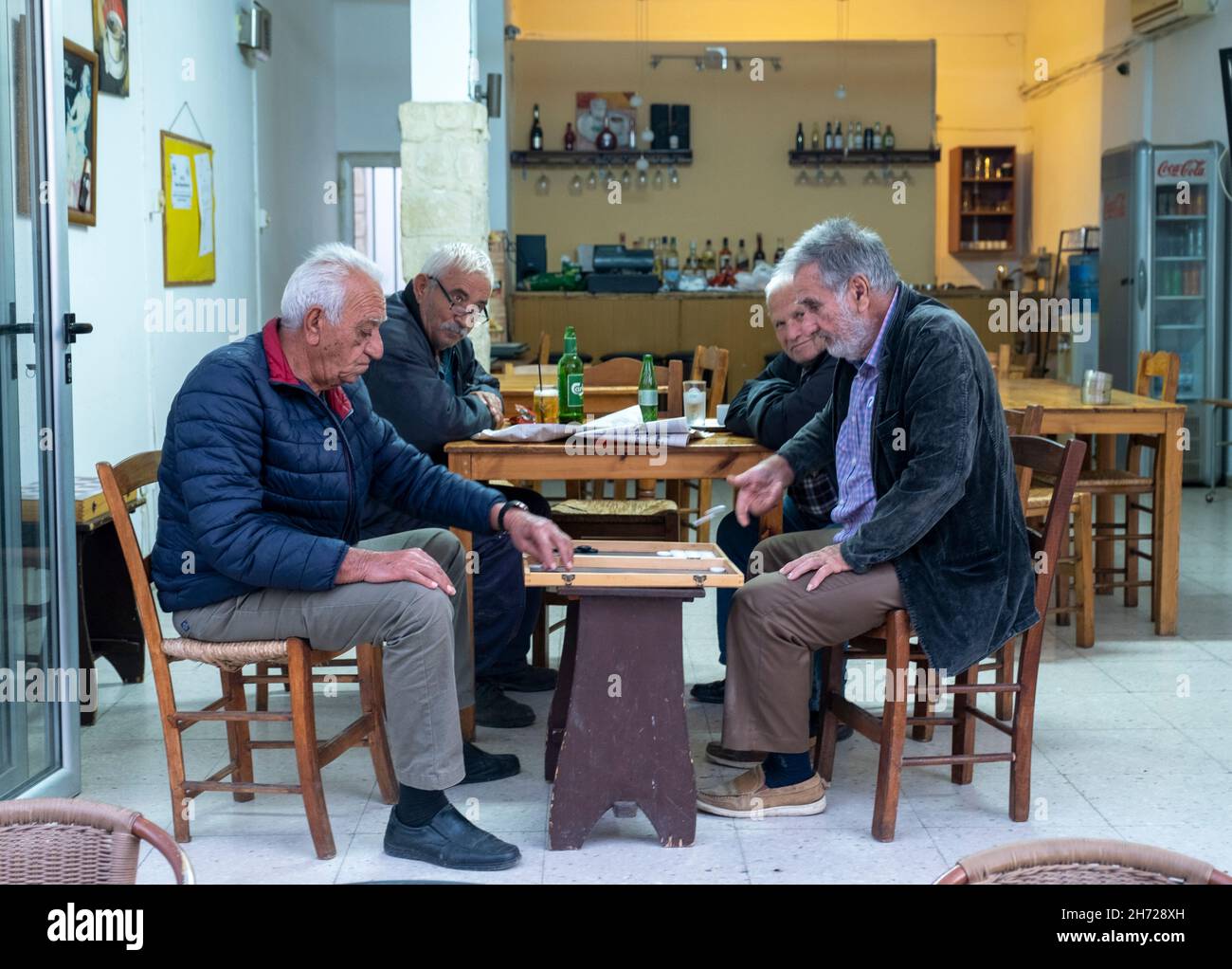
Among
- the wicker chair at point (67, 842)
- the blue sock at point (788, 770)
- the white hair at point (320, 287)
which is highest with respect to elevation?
the white hair at point (320, 287)

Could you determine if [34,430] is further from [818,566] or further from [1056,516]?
[1056,516]

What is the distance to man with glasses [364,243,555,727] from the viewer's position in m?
3.87

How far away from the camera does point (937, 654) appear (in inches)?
120

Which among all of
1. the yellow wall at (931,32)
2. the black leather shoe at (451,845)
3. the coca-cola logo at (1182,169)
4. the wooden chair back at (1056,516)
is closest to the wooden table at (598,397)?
the wooden chair back at (1056,516)

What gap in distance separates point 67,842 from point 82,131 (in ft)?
14.2

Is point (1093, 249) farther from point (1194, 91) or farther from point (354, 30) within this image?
point (354, 30)

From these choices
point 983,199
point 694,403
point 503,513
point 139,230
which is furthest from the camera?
point 983,199

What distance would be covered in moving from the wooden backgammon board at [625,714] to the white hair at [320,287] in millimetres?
711

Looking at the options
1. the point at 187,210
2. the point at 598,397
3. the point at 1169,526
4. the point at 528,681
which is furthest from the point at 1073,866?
the point at 187,210

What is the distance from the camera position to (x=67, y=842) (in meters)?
1.51

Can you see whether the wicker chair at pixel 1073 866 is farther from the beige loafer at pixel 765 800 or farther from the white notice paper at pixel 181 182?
the white notice paper at pixel 181 182

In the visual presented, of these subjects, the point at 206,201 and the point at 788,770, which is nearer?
the point at 788,770

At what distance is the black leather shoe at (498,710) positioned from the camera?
3961 millimetres
